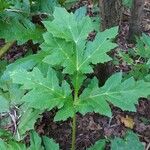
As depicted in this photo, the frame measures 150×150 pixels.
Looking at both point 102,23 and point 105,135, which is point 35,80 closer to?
point 102,23

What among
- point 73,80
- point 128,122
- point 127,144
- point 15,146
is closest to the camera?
point 73,80

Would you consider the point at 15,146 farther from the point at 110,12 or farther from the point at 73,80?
the point at 110,12

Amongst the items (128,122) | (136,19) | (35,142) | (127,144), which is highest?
(136,19)

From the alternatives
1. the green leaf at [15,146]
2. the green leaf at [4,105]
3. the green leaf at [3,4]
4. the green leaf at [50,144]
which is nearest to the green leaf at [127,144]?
the green leaf at [50,144]

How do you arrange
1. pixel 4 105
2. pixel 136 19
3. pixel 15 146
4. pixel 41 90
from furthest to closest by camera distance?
pixel 136 19 < pixel 4 105 < pixel 15 146 < pixel 41 90

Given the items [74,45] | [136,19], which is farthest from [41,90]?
[136,19]

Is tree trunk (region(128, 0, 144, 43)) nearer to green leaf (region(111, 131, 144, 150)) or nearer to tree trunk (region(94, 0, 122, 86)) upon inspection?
tree trunk (region(94, 0, 122, 86))

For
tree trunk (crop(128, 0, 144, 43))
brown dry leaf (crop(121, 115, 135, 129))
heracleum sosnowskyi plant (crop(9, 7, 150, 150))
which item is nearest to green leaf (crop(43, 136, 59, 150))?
heracleum sosnowskyi plant (crop(9, 7, 150, 150))
